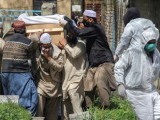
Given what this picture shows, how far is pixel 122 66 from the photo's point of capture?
8.37 meters

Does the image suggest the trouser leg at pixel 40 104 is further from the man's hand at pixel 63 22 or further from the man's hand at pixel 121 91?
the man's hand at pixel 121 91

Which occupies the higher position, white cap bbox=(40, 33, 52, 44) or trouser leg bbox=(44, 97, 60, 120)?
white cap bbox=(40, 33, 52, 44)

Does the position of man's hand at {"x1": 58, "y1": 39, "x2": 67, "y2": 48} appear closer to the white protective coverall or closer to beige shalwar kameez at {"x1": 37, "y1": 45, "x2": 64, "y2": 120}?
beige shalwar kameez at {"x1": 37, "y1": 45, "x2": 64, "y2": 120}

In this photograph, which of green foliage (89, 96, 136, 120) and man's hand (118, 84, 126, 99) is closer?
green foliage (89, 96, 136, 120)

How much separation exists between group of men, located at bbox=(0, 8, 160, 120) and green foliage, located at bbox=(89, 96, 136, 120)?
5.4 inches

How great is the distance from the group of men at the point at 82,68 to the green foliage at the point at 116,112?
0.14 meters

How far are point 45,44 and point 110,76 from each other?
1100 mm

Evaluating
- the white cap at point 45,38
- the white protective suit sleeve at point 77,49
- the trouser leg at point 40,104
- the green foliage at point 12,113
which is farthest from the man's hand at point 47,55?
Answer: the green foliage at point 12,113

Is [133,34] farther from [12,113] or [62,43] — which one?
[12,113]

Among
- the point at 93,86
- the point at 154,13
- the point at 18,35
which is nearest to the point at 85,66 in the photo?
the point at 93,86

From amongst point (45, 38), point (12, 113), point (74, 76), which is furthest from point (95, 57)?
point (12, 113)

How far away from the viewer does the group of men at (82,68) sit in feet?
27.7

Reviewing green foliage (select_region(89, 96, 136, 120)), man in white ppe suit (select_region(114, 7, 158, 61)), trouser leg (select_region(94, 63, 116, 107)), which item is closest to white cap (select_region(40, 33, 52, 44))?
trouser leg (select_region(94, 63, 116, 107))

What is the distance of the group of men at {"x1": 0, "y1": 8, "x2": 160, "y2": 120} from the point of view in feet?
27.7
